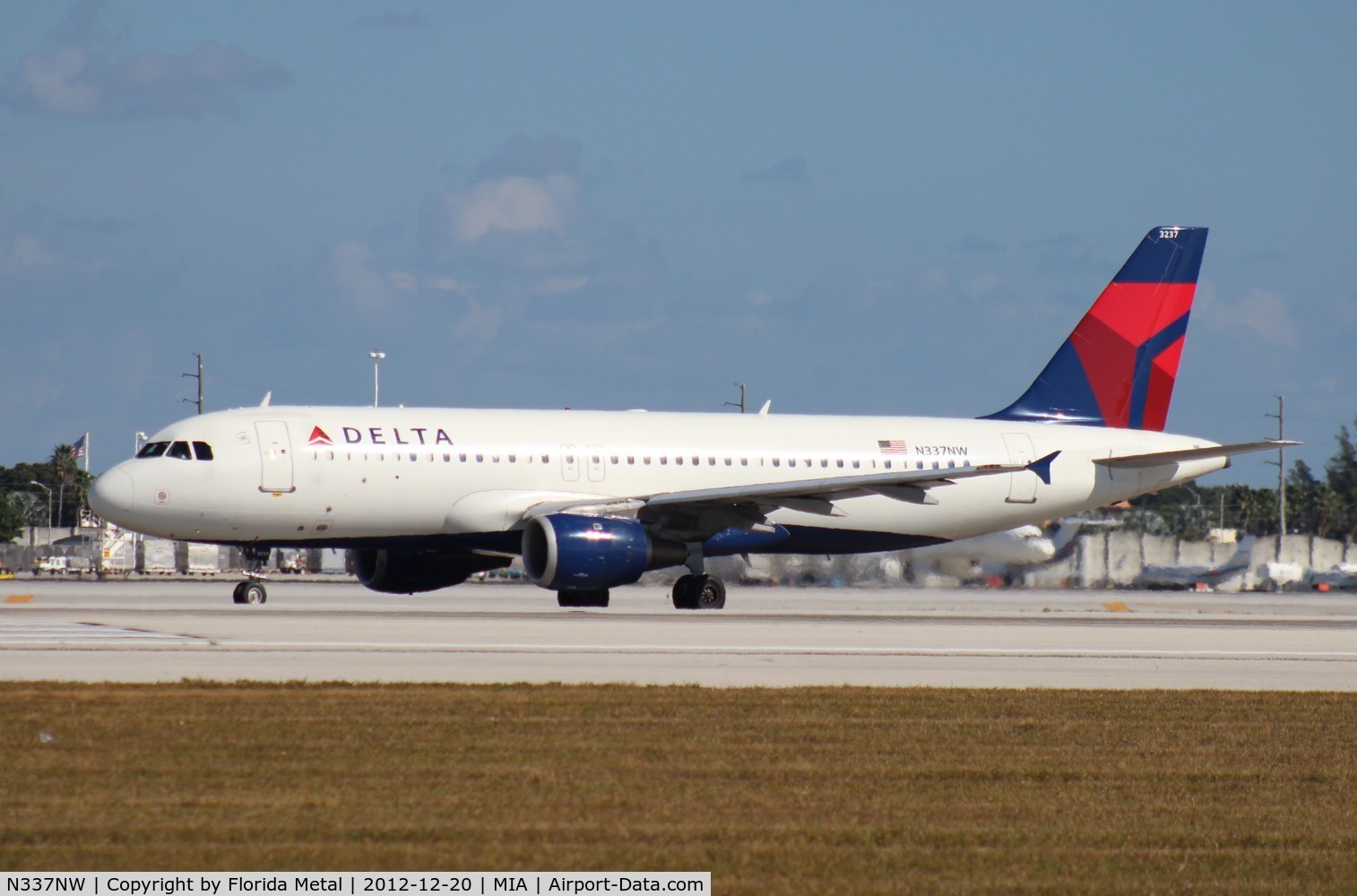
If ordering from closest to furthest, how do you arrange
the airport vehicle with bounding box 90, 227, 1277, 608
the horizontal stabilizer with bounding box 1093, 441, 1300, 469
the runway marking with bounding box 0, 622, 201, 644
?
the runway marking with bounding box 0, 622, 201, 644, the airport vehicle with bounding box 90, 227, 1277, 608, the horizontal stabilizer with bounding box 1093, 441, 1300, 469

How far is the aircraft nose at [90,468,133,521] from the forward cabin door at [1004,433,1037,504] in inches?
701

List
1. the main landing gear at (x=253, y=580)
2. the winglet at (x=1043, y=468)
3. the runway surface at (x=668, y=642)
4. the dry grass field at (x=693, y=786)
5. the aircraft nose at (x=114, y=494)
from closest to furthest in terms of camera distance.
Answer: the dry grass field at (x=693, y=786), the runway surface at (x=668, y=642), the aircraft nose at (x=114, y=494), the main landing gear at (x=253, y=580), the winglet at (x=1043, y=468)

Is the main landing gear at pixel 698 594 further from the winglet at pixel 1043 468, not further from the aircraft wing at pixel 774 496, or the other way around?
the winglet at pixel 1043 468

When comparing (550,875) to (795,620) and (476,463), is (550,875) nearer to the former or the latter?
(795,620)

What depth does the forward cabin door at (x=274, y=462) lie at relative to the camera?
29188 mm

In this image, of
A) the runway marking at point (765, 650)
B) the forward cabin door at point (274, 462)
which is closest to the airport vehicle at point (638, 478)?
the forward cabin door at point (274, 462)

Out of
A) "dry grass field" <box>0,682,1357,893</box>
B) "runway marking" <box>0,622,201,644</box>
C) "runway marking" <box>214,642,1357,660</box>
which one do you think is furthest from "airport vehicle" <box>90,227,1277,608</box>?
"dry grass field" <box>0,682,1357,893</box>

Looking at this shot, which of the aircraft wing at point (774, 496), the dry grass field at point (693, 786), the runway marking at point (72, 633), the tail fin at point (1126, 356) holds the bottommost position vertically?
the runway marking at point (72, 633)

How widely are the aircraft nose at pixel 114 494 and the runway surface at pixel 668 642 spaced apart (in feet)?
5.68

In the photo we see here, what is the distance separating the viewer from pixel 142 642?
65.3ft

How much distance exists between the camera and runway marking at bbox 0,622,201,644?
20.2 meters

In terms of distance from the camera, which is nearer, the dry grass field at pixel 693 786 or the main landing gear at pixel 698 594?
the dry grass field at pixel 693 786

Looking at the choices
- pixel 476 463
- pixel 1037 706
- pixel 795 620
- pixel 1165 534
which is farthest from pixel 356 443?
pixel 1165 534

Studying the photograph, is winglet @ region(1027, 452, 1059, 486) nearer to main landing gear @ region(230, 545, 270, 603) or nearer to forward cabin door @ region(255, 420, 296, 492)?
forward cabin door @ region(255, 420, 296, 492)
